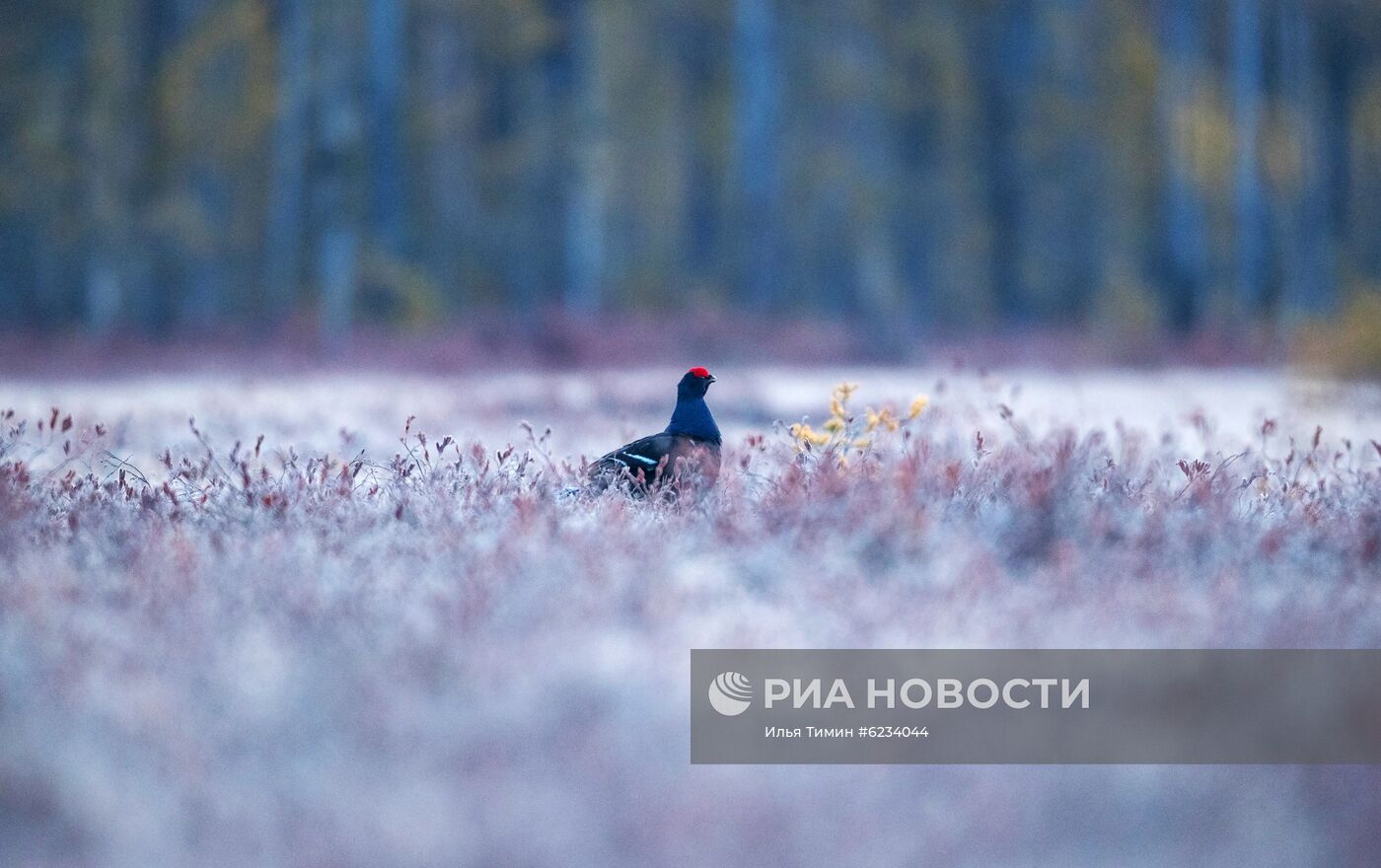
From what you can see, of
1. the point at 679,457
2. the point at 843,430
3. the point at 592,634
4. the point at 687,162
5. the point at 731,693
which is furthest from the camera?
the point at 687,162

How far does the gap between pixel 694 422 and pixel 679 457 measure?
9.6 inches

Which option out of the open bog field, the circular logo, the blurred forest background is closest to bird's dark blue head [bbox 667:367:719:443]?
the open bog field

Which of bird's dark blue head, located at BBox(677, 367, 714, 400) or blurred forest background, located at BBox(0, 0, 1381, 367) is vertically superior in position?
blurred forest background, located at BBox(0, 0, 1381, 367)

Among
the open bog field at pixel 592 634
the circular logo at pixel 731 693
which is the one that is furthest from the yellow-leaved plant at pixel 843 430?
the circular logo at pixel 731 693

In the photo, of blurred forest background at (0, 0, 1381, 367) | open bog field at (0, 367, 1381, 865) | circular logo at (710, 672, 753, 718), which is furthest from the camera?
blurred forest background at (0, 0, 1381, 367)

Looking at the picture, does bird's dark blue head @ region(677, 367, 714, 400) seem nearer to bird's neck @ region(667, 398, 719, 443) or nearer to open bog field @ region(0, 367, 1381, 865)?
bird's neck @ region(667, 398, 719, 443)

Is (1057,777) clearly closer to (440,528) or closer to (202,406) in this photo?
(440,528)

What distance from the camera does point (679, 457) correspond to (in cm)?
521

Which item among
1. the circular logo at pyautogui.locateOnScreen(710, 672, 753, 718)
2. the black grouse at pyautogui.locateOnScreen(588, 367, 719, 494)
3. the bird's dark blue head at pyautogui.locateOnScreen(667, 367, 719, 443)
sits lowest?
the circular logo at pyautogui.locateOnScreen(710, 672, 753, 718)

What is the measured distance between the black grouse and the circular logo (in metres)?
1.82

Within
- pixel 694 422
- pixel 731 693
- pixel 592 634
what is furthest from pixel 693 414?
pixel 731 693

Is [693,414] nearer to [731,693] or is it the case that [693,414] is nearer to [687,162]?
[731,693]

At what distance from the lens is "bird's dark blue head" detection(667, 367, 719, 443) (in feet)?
17.7

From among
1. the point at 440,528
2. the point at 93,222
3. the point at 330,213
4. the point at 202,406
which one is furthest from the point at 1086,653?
the point at 93,222
